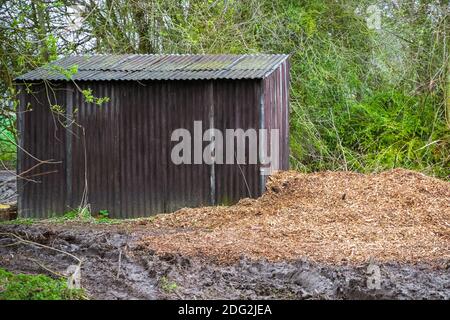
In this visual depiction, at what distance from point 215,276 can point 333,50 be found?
10.3 m

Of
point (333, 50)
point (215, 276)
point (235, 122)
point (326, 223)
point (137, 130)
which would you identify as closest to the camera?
point (215, 276)

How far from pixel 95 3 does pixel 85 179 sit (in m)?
5.85

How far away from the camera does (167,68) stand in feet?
45.7

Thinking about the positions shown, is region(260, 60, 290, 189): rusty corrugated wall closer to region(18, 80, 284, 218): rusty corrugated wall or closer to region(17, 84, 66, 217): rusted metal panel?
region(18, 80, 284, 218): rusty corrugated wall

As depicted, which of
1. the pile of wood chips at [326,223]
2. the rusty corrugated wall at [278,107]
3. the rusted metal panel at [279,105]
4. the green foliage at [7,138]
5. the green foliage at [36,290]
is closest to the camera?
the green foliage at [36,290]

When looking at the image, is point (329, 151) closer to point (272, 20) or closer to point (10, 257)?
point (272, 20)

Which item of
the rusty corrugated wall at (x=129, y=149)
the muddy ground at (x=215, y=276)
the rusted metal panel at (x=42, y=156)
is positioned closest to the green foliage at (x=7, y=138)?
the rusted metal panel at (x=42, y=156)

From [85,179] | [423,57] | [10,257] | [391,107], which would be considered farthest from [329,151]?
[10,257]

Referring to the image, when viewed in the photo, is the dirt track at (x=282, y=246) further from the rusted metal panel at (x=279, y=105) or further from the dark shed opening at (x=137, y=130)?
the rusted metal panel at (x=279, y=105)

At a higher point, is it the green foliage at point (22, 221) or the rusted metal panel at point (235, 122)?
the rusted metal panel at point (235, 122)

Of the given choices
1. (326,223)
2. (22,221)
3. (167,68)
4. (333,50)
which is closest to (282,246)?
(326,223)

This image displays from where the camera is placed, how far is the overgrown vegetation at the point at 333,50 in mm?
17109

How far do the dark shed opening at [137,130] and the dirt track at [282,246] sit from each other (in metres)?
0.72

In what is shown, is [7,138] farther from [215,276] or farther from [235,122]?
[235,122]
